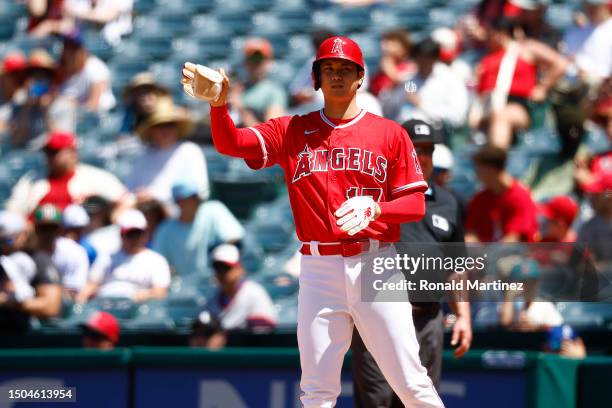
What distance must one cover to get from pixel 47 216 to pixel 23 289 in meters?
0.62

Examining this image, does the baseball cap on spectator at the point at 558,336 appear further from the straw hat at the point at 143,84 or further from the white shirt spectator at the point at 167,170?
the straw hat at the point at 143,84

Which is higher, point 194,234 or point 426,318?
point 194,234

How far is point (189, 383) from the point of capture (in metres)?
6.42

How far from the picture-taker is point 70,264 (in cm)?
786

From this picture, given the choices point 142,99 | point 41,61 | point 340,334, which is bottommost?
point 340,334

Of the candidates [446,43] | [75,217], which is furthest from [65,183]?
[446,43]

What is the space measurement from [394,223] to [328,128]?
468 mm

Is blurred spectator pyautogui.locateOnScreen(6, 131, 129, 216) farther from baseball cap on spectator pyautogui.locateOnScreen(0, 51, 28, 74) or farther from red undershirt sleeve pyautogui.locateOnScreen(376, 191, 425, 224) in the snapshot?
red undershirt sleeve pyautogui.locateOnScreen(376, 191, 425, 224)

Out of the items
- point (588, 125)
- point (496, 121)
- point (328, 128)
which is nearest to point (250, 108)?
point (496, 121)

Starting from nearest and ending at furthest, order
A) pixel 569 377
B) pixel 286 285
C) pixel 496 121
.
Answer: pixel 569 377 < pixel 286 285 < pixel 496 121

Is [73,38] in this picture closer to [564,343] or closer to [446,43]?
[446,43]

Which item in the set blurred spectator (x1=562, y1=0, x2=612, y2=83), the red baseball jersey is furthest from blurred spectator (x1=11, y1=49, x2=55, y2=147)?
the red baseball jersey

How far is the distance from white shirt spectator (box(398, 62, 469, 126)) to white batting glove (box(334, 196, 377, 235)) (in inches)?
159

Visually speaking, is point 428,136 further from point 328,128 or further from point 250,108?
point 250,108
